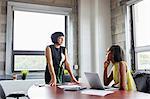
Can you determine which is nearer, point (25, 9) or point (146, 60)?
point (146, 60)

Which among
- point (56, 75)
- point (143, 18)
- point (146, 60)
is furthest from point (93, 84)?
point (143, 18)

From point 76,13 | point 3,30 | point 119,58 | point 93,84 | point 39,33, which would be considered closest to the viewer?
point 93,84

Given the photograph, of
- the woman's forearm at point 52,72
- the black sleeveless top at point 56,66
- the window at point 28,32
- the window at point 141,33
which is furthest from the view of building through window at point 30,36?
the woman's forearm at point 52,72

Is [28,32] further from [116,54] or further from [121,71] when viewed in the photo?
[121,71]

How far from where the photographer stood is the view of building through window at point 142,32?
3867 millimetres

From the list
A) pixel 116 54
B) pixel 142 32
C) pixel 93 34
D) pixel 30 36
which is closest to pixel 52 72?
pixel 116 54

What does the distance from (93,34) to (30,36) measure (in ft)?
4.51

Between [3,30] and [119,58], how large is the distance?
9.01 feet

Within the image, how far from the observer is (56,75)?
8.48ft

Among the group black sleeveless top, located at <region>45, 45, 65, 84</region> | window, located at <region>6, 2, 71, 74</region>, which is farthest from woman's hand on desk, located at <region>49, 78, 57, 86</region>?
window, located at <region>6, 2, 71, 74</region>

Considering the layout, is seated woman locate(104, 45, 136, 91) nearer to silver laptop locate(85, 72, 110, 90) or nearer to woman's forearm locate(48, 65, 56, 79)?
silver laptop locate(85, 72, 110, 90)

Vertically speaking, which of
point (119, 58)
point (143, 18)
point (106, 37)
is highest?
point (143, 18)

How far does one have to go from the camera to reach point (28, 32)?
4430 mm

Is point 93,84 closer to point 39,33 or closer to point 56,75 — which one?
point 56,75
